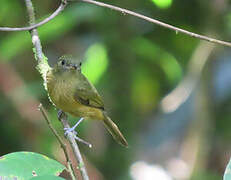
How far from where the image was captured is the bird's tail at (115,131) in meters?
3.78

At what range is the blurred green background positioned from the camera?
4.08 meters

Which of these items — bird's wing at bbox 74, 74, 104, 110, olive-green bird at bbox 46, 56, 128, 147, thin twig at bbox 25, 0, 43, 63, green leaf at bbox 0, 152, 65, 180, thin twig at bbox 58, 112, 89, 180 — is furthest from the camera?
bird's wing at bbox 74, 74, 104, 110

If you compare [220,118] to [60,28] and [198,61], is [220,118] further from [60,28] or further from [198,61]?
[60,28]

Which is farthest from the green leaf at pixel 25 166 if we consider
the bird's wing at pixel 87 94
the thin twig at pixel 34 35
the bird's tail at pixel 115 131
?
the bird's wing at pixel 87 94

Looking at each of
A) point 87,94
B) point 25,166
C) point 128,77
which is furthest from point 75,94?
point 25,166

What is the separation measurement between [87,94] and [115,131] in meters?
0.35

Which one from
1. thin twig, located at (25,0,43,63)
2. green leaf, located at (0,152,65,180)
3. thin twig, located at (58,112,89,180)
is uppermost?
thin twig, located at (25,0,43,63)

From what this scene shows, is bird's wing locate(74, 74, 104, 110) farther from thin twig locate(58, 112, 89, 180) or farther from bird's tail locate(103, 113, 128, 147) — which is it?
thin twig locate(58, 112, 89, 180)

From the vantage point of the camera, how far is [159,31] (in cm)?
468

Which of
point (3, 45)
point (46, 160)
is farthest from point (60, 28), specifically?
point (46, 160)

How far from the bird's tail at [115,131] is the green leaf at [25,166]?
1.96 meters

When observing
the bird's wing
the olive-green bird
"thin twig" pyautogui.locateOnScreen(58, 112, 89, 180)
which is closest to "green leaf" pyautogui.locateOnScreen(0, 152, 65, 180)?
"thin twig" pyautogui.locateOnScreen(58, 112, 89, 180)

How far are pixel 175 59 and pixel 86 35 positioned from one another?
0.84 meters

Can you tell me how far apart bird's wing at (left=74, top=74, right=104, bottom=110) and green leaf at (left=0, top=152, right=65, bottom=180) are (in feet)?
6.78
